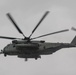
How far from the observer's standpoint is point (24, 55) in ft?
161

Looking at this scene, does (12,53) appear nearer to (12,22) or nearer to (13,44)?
(13,44)

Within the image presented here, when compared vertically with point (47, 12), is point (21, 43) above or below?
below

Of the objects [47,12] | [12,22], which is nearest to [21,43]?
[12,22]

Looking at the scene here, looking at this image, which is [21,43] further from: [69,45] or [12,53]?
[69,45]

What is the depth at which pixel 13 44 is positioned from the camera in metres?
51.5

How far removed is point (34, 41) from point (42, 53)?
3.35 m

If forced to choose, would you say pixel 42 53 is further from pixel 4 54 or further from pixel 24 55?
pixel 4 54

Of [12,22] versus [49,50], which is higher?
[12,22]

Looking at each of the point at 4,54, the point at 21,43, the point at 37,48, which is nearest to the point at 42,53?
the point at 37,48

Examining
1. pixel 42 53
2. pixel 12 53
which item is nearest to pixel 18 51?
pixel 12 53

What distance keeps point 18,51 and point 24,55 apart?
71.7 inches

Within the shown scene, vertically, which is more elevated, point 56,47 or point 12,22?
point 12,22

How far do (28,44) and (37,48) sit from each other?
6.78 feet

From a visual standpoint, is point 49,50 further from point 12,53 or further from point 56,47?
point 12,53
